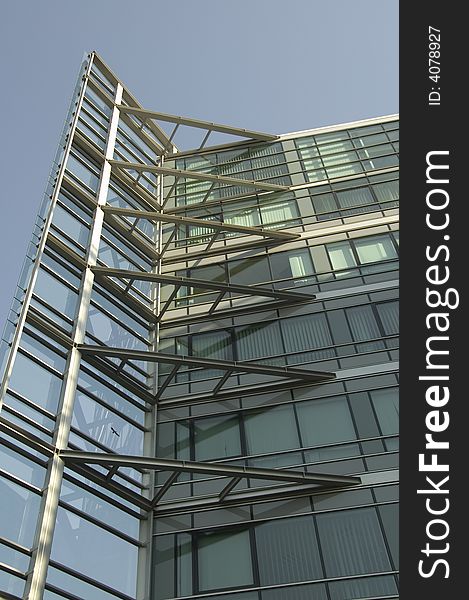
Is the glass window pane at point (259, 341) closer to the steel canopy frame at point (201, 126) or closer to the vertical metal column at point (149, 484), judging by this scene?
the vertical metal column at point (149, 484)

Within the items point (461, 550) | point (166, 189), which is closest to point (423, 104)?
point (461, 550)

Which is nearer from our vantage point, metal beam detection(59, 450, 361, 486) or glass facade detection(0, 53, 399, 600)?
glass facade detection(0, 53, 399, 600)

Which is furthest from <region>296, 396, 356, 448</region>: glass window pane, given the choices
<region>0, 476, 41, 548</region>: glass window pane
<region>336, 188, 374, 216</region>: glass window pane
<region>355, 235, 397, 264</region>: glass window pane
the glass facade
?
<region>336, 188, 374, 216</region>: glass window pane

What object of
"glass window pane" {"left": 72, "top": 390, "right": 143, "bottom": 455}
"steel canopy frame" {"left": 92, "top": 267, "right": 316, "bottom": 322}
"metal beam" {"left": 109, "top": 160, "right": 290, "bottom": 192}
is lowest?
"glass window pane" {"left": 72, "top": 390, "right": 143, "bottom": 455}

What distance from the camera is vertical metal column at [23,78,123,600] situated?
14414mm

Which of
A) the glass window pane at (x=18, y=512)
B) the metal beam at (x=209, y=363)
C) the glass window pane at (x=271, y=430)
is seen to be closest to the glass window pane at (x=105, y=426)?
the metal beam at (x=209, y=363)

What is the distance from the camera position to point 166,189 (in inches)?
1208

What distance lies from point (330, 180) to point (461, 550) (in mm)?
21671

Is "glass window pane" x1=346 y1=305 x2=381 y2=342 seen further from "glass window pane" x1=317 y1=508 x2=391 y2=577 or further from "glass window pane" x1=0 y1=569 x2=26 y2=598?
"glass window pane" x1=0 y1=569 x2=26 y2=598

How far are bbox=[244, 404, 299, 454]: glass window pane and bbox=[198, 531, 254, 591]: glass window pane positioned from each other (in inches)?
103

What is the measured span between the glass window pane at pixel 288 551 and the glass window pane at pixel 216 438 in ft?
8.62

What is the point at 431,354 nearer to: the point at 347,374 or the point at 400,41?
the point at 400,41

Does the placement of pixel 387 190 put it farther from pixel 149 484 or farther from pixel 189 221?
pixel 149 484

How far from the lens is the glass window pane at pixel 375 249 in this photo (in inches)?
949
